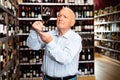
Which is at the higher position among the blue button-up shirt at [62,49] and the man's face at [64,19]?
the man's face at [64,19]

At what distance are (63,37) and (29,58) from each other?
433cm

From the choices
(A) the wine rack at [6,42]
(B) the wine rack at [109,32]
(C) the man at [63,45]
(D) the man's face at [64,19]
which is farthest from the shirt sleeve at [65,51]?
(B) the wine rack at [109,32]

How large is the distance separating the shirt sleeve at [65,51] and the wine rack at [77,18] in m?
4.26

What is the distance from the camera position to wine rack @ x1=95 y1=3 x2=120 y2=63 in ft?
32.7

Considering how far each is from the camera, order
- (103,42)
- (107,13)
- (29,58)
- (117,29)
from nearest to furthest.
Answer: (29,58)
(117,29)
(107,13)
(103,42)

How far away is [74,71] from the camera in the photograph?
2299 mm

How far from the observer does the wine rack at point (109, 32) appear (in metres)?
9.96

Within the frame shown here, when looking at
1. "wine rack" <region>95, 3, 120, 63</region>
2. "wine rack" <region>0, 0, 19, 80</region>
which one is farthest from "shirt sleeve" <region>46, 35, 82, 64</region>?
"wine rack" <region>95, 3, 120, 63</region>

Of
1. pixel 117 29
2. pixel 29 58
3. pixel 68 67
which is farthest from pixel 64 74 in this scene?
pixel 117 29

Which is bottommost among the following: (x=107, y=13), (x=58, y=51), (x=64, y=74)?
(x=64, y=74)

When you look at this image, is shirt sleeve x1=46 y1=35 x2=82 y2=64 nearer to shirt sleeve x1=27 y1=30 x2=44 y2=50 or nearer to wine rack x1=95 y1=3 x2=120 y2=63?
shirt sleeve x1=27 y1=30 x2=44 y2=50

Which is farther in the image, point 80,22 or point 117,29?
point 117,29

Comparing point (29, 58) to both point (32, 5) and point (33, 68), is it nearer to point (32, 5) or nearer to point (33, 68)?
point (33, 68)

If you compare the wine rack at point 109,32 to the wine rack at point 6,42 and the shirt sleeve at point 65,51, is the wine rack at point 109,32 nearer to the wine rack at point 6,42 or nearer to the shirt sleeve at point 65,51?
the wine rack at point 6,42
